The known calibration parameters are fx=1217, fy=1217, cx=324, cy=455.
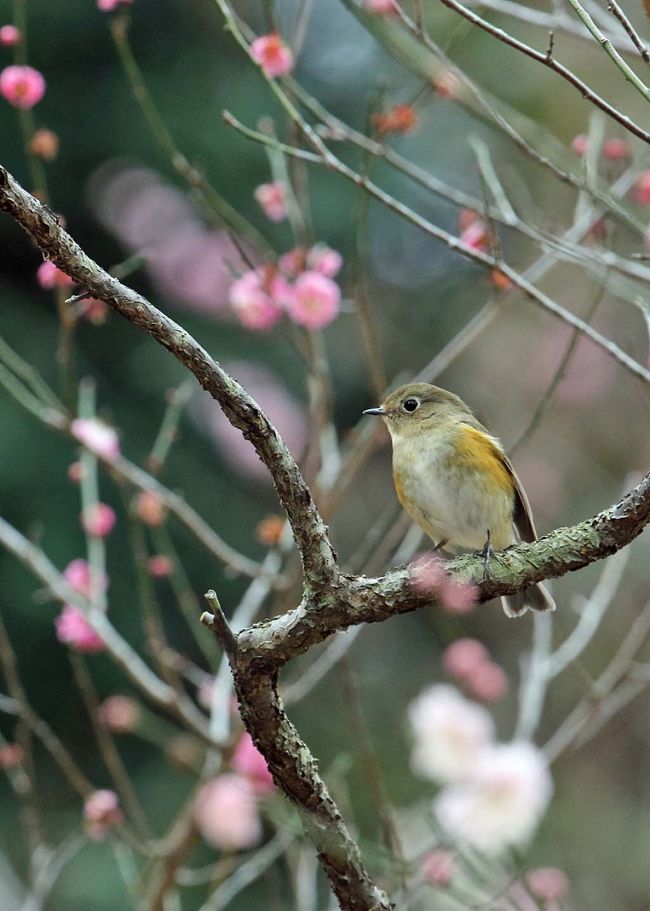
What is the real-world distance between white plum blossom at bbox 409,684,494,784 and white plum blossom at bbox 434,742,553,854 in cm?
5

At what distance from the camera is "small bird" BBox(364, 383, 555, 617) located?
2.86 m

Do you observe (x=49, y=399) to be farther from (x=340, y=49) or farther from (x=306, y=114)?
(x=340, y=49)

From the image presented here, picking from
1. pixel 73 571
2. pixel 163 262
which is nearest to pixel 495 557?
pixel 73 571

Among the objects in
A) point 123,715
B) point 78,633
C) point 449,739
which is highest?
point 449,739

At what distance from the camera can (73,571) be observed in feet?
10.1

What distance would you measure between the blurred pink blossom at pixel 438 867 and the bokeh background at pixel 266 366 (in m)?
2.77

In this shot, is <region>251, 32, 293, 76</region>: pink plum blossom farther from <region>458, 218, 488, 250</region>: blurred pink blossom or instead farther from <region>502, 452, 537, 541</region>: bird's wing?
<region>502, 452, 537, 541</region>: bird's wing

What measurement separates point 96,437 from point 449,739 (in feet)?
3.66

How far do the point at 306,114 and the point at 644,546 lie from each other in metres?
2.64

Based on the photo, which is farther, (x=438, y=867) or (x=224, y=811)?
(x=224, y=811)

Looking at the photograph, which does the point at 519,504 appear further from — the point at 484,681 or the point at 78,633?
the point at 78,633

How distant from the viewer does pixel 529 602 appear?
8.80ft

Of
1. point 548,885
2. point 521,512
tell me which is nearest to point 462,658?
point 521,512

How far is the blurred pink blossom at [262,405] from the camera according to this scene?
5.04 metres
